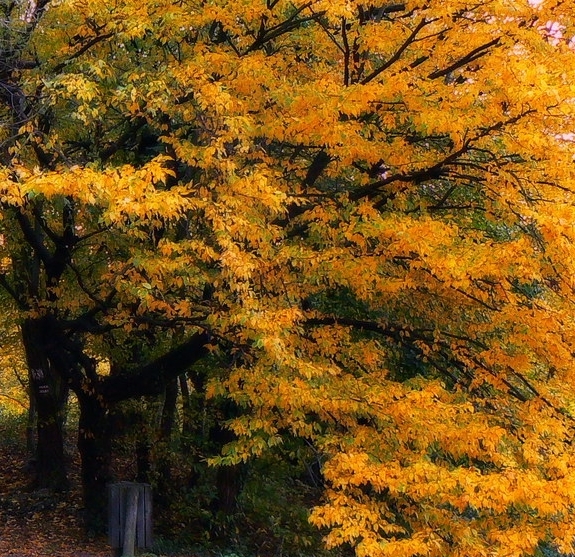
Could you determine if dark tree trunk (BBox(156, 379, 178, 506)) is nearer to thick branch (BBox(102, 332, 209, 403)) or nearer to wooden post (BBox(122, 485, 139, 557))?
thick branch (BBox(102, 332, 209, 403))

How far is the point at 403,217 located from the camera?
6.22 meters

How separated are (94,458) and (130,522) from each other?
535 centimetres

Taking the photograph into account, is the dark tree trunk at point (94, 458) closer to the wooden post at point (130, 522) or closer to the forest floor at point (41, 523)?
the forest floor at point (41, 523)

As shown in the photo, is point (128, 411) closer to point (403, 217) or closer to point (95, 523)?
point (95, 523)

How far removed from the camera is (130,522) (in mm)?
4707

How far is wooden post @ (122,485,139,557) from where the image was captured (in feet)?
15.4

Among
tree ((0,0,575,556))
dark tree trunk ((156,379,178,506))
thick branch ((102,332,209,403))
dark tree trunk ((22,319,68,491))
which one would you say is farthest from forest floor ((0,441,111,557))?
tree ((0,0,575,556))

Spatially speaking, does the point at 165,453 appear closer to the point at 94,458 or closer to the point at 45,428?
the point at 94,458

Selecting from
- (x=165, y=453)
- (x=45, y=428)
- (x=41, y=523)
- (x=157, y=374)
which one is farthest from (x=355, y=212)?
(x=45, y=428)

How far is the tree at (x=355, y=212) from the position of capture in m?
5.52

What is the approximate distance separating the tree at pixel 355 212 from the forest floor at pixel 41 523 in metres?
3.38

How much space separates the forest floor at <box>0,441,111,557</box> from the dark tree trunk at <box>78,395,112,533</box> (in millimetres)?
325

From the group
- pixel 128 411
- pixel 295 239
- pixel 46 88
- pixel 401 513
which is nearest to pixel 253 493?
pixel 128 411

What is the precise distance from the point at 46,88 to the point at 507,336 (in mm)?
5277
